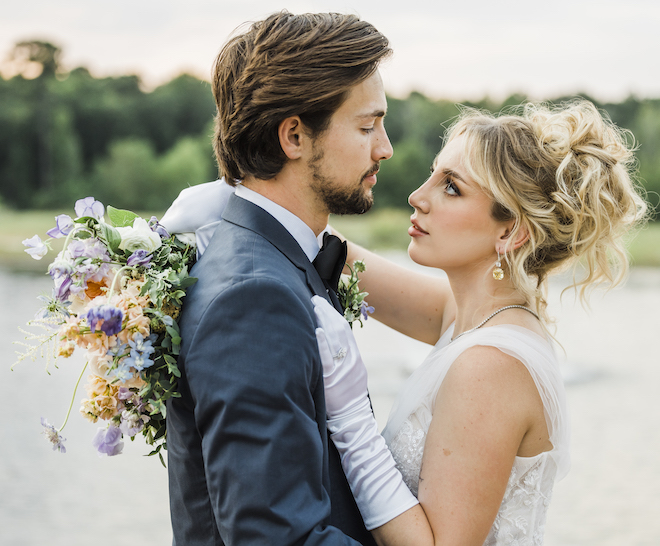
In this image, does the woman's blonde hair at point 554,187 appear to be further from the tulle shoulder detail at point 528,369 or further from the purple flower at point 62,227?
the purple flower at point 62,227

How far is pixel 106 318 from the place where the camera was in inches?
73.4

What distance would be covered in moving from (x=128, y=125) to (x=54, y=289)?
57.6 meters

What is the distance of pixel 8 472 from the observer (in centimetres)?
905

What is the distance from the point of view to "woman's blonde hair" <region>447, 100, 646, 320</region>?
2.70 m

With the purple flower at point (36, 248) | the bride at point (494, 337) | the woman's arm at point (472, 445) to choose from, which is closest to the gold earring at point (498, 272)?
the bride at point (494, 337)

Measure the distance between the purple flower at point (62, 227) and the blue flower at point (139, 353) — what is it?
0.43m

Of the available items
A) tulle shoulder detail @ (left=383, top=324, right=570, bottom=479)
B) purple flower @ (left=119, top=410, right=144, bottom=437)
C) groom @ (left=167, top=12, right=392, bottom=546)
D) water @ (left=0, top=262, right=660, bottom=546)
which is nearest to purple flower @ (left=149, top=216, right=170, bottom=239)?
groom @ (left=167, top=12, right=392, bottom=546)

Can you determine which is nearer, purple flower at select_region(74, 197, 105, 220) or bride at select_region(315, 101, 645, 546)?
purple flower at select_region(74, 197, 105, 220)

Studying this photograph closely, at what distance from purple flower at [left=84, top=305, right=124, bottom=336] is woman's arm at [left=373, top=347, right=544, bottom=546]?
1048 mm

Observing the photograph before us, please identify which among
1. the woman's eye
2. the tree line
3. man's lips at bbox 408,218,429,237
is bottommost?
the tree line

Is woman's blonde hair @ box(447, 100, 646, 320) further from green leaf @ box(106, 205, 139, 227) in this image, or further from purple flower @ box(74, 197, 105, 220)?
purple flower @ box(74, 197, 105, 220)

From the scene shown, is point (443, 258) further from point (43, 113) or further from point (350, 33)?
point (43, 113)

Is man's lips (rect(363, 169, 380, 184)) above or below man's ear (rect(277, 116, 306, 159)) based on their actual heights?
below

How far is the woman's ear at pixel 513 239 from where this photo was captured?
2.74m
